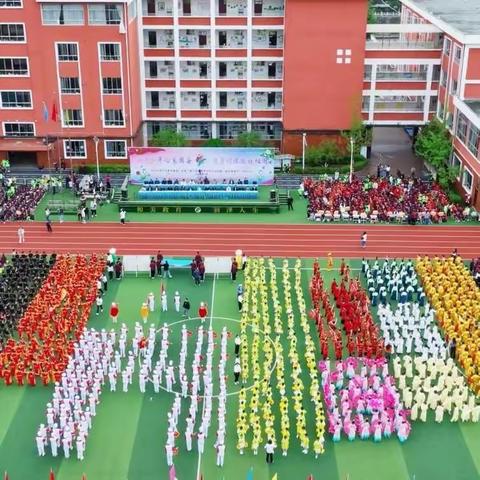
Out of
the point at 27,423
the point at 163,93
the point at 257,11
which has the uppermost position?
the point at 257,11

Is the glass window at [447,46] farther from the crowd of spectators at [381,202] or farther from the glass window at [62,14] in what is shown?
the glass window at [62,14]

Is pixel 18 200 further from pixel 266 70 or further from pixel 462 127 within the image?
pixel 462 127

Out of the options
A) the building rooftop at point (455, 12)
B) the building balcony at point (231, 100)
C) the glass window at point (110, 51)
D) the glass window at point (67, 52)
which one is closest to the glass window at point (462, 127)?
the building rooftop at point (455, 12)

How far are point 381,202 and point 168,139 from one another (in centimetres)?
1551

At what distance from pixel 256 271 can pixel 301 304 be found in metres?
3.52

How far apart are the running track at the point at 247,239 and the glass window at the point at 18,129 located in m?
10.4

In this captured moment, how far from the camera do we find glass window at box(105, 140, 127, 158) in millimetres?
48656

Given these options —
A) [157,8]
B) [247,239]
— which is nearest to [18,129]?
[157,8]

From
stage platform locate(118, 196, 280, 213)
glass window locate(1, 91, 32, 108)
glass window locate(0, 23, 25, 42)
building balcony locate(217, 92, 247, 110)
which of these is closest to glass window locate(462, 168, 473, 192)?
stage platform locate(118, 196, 280, 213)

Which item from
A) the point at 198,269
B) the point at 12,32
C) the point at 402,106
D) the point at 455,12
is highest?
the point at 455,12

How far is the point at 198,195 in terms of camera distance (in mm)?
43250

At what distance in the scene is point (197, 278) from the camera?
3350cm

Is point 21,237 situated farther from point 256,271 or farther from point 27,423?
point 27,423

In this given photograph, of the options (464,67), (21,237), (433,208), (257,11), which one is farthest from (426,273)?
(257,11)
